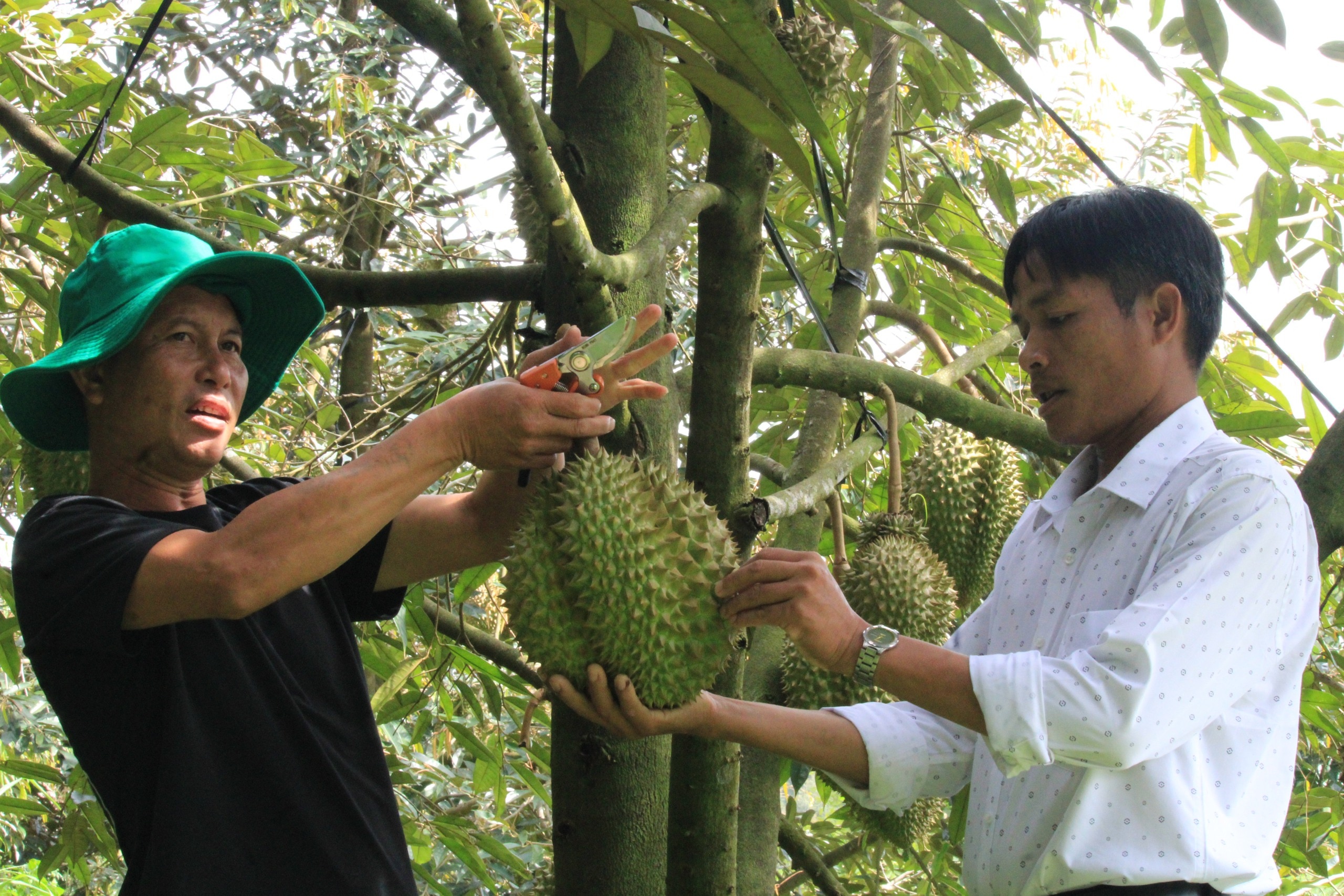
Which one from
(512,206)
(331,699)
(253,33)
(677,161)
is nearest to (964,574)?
(512,206)

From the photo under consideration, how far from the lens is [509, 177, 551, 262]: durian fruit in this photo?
1.92 meters

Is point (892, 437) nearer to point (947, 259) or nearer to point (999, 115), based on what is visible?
point (947, 259)

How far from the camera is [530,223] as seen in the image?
202cm

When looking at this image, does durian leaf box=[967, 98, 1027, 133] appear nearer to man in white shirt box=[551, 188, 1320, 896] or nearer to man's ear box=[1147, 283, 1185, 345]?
man in white shirt box=[551, 188, 1320, 896]

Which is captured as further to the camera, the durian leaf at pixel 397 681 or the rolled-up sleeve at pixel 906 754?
the durian leaf at pixel 397 681

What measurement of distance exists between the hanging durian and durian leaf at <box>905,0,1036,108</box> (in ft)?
2.89

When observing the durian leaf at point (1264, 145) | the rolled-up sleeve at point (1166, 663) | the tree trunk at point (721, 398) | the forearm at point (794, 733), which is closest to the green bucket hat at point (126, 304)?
the tree trunk at point (721, 398)

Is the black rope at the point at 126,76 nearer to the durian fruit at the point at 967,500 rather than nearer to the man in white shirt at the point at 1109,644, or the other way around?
the man in white shirt at the point at 1109,644

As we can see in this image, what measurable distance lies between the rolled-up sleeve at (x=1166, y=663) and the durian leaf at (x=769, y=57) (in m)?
0.59

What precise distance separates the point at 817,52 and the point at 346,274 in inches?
33.5

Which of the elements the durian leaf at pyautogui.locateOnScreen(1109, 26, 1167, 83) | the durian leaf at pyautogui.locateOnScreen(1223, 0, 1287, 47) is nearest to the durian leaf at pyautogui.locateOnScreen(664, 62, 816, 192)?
the durian leaf at pyautogui.locateOnScreen(1223, 0, 1287, 47)

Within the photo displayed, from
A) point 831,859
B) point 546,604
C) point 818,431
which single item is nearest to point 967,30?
point 546,604

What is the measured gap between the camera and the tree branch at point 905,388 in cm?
172

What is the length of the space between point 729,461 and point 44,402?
90cm
